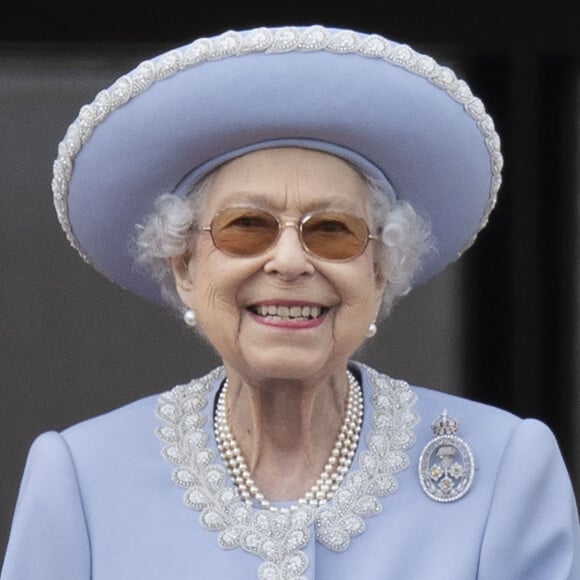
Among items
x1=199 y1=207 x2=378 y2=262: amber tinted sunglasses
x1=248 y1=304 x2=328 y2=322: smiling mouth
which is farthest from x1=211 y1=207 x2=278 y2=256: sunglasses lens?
x1=248 y1=304 x2=328 y2=322: smiling mouth

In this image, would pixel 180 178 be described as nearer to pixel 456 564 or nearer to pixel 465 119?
pixel 465 119

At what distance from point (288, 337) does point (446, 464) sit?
0.43 meters

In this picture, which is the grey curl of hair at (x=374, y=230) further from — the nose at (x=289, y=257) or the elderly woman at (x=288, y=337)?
the nose at (x=289, y=257)

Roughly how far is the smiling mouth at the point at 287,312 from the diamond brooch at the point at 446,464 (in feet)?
1.27

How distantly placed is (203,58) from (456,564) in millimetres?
1024

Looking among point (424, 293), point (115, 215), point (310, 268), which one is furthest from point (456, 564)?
point (424, 293)

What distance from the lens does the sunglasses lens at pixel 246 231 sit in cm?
447

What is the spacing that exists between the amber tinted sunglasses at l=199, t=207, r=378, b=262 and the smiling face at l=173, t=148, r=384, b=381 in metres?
0.01

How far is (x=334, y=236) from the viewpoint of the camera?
4.48 metres

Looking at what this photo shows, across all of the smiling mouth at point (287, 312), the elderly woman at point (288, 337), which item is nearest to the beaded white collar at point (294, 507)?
the elderly woman at point (288, 337)

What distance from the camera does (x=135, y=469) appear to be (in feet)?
15.4

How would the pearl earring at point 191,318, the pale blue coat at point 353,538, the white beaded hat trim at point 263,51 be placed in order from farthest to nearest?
the pearl earring at point 191,318
the pale blue coat at point 353,538
the white beaded hat trim at point 263,51

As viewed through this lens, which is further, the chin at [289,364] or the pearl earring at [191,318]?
the pearl earring at [191,318]

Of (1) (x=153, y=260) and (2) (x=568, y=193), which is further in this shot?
(2) (x=568, y=193)
